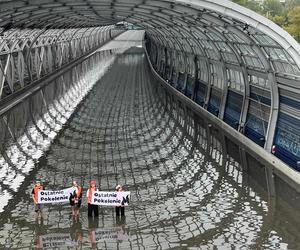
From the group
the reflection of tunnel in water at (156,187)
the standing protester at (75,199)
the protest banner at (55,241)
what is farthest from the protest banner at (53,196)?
the protest banner at (55,241)

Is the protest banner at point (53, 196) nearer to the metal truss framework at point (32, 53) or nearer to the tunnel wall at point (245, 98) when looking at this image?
the tunnel wall at point (245, 98)

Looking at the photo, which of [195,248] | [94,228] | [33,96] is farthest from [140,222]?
[33,96]

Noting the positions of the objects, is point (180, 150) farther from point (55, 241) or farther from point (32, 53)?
point (32, 53)

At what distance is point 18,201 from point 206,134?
47.1 ft

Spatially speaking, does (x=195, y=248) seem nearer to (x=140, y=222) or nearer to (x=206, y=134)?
(x=140, y=222)

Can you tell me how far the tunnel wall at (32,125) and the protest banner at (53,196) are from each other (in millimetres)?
3095

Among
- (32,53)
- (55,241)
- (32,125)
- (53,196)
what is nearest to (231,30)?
(53,196)

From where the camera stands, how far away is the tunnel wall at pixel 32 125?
2278cm

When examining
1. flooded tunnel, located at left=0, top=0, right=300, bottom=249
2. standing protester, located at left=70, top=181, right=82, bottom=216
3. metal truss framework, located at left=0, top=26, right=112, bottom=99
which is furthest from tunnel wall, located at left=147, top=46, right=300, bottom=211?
metal truss framework, located at left=0, top=26, right=112, bottom=99

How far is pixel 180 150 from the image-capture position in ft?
86.5

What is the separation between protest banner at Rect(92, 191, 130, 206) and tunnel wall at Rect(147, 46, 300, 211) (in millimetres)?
5348

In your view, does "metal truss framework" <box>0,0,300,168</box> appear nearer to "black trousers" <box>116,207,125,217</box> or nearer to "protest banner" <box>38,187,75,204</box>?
"black trousers" <box>116,207,125,217</box>

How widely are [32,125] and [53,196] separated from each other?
1677cm

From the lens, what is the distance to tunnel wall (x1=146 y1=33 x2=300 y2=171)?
22.6 m
